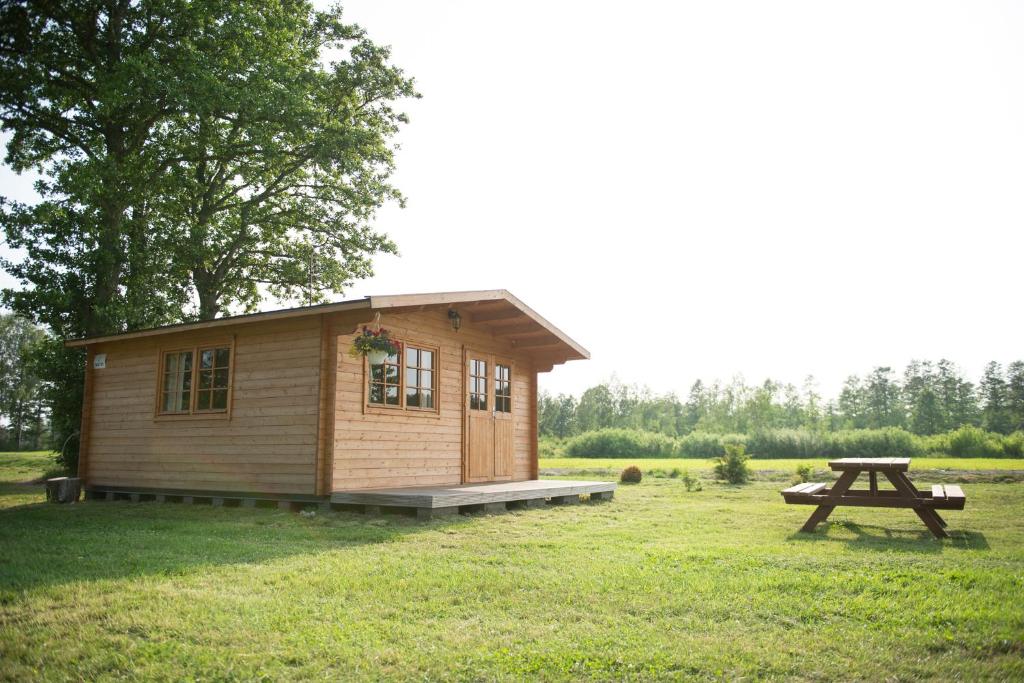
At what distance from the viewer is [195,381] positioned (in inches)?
460

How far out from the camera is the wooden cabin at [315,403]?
1007cm

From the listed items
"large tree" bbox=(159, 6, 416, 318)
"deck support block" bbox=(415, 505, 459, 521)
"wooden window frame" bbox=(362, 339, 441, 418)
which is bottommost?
"deck support block" bbox=(415, 505, 459, 521)

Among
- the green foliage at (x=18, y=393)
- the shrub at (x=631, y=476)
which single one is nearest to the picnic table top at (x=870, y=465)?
the shrub at (x=631, y=476)

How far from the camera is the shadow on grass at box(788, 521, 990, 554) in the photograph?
6.99 metres

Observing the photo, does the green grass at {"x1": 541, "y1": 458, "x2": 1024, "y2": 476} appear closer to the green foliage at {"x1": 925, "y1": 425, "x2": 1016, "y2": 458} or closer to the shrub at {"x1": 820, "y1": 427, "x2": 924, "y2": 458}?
the green foliage at {"x1": 925, "y1": 425, "x2": 1016, "y2": 458}

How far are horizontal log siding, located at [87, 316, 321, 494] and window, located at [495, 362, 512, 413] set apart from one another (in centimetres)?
437

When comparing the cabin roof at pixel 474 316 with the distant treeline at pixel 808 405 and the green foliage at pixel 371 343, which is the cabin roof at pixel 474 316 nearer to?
the green foliage at pixel 371 343

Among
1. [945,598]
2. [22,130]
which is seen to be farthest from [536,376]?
[22,130]

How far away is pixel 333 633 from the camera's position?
406 centimetres

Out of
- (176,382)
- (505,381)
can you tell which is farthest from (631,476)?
(176,382)

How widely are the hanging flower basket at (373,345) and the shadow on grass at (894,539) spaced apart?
5674mm

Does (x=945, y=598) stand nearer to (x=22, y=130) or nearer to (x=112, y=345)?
(x=112, y=345)

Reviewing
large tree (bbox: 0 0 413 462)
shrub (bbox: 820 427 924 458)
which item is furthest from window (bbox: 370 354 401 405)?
shrub (bbox: 820 427 924 458)

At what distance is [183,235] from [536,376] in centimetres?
1009
